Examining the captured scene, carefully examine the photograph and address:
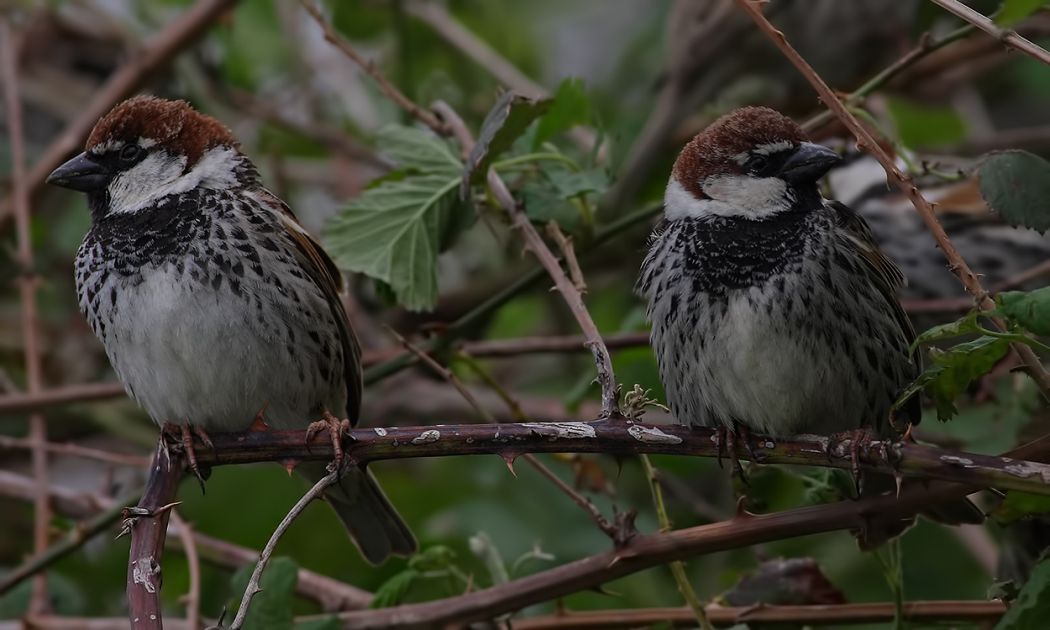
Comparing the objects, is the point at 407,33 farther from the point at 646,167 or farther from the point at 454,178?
the point at 454,178

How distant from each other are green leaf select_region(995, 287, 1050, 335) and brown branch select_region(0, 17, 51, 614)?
1.81 meters

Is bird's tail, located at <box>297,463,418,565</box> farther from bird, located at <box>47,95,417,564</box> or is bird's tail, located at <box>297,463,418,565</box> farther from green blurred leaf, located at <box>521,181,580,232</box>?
green blurred leaf, located at <box>521,181,580,232</box>

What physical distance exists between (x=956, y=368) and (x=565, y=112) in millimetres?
973

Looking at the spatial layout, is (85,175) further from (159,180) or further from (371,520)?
(371,520)

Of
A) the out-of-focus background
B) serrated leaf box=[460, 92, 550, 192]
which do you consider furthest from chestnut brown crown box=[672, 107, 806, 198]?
serrated leaf box=[460, 92, 550, 192]

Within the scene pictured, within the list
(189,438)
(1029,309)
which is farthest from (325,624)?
(1029,309)

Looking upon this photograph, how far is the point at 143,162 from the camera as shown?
2551 mm

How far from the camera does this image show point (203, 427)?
8.02 ft

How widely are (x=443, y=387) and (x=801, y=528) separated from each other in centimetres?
190

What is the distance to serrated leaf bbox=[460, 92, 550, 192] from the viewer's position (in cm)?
229

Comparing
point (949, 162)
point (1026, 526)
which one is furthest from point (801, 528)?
point (949, 162)

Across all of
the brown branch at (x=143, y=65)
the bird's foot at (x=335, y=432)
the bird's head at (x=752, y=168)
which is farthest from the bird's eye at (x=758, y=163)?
the brown branch at (x=143, y=65)

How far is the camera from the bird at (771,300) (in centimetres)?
228

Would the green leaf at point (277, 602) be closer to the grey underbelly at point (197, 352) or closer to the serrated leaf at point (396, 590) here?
the serrated leaf at point (396, 590)
